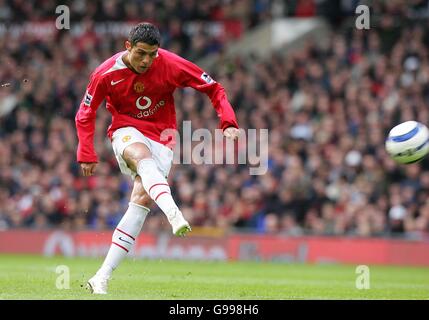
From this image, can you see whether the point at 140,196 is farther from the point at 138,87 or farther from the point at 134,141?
the point at 138,87

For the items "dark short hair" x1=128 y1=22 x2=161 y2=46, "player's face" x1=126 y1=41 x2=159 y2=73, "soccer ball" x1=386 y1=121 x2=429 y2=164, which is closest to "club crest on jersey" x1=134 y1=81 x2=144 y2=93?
"player's face" x1=126 y1=41 x2=159 y2=73

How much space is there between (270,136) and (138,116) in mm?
12052

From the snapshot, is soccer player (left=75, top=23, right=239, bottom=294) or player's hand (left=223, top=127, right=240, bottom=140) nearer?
soccer player (left=75, top=23, right=239, bottom=294)

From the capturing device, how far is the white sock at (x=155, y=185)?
9945 millimetres

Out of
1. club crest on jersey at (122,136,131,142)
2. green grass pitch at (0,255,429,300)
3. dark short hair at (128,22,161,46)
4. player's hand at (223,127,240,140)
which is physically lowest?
green grass pitch at (0,255,429,300)

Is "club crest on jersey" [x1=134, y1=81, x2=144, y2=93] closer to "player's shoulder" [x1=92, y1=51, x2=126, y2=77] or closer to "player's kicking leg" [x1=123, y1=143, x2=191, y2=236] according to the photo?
"player's shoulder" [x1=92, y1=51, x2=126, y2=77]

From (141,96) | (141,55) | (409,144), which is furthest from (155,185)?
(409,144)

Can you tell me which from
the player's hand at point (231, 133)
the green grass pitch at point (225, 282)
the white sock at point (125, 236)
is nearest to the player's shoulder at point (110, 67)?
the player's hand at point (231, 133)

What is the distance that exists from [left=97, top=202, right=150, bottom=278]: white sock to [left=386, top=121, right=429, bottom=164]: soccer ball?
10.8ft

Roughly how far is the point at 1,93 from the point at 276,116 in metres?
7.66

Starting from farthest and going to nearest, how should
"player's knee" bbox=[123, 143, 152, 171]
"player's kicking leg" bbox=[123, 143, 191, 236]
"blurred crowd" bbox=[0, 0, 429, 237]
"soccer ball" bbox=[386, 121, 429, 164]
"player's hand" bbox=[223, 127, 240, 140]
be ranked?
1. "blurred crowd" bbox=[0, 0, 429, 237]
2. "soccer ball" bbox=[386, 121, 429, 164]
3. "player's hand" bbox=[223, 127, 240, 140]
4. "player's knee" bbox=[123, 143, 152, 171]
5. "player's kicking leg" bbox=[123, 143, 191, 236]

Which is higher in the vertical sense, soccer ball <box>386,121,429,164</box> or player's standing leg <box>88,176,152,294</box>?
soccer ball <box>386,121,429,164</box>

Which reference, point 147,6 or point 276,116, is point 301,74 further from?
point 147,6

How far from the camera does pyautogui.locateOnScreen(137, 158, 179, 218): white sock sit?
995cm
